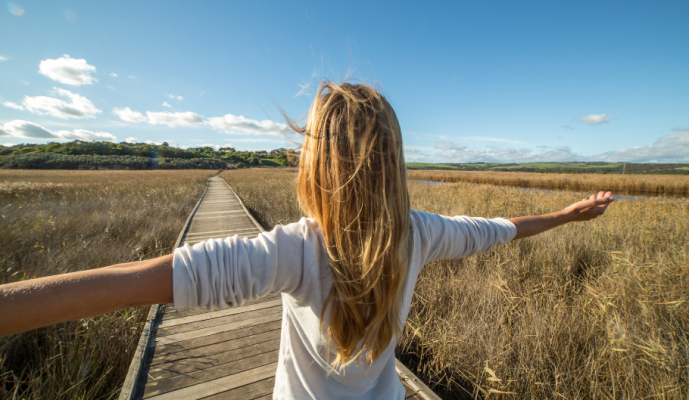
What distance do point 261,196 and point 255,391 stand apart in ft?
34.3

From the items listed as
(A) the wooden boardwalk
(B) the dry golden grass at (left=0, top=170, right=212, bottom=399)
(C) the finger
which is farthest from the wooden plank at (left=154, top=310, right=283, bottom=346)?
(C) the finger

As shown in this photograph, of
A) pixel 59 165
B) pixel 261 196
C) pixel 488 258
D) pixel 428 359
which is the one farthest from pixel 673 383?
pixel 59 165

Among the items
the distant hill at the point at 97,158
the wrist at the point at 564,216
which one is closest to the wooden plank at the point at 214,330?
the wrist at the point at 564,216

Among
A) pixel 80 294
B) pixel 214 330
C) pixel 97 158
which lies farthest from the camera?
pixel 97 158

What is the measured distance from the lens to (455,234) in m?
1.18

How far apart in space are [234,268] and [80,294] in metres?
0.32

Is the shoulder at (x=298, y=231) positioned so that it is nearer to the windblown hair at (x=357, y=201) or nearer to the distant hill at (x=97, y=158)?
the windblown hair at (x=357, y=201)

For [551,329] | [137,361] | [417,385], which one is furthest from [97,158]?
[551,329]

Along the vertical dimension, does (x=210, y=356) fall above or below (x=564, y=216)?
below

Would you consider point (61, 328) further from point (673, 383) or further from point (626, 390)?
point (673, 383)

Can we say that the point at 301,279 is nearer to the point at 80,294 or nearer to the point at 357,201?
the point at 357,201

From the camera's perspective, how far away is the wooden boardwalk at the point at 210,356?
83.7 inches

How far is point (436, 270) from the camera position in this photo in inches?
155

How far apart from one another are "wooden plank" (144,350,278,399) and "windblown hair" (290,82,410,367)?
1.91 m
